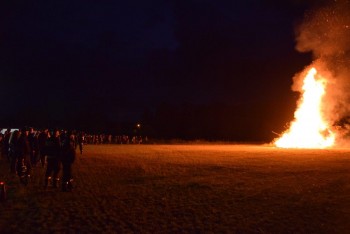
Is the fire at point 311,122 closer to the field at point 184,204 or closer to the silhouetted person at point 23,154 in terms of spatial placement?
the field at point 184,204

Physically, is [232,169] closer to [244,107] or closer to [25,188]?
[25,188]

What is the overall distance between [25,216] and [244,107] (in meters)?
101

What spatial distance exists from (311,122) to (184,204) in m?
39.4

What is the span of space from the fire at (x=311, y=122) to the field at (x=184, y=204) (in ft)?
95.4

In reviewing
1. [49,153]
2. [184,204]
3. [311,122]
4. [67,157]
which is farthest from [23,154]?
[311,122]

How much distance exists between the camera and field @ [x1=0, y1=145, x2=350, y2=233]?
9.23 metres

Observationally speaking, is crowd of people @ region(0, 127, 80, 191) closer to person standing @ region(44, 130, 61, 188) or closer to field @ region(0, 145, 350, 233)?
person standing @ region(44, 130, 61, 188)

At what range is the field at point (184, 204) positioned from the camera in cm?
923

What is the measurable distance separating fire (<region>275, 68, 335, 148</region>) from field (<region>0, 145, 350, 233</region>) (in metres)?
29.1

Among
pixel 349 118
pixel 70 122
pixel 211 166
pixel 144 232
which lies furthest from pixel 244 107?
pixel 144 232

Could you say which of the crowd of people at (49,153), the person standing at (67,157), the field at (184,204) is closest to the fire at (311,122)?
the field at (184,204)

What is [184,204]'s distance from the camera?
11.8 meters

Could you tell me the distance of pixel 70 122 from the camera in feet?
462

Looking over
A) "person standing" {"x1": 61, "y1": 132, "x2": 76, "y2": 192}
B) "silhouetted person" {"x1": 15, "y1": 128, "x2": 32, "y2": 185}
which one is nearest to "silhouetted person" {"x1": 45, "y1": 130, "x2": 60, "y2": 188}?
"person standing" {"x1": 61, "y1": 132, "x2": 76, "y2": 192}
